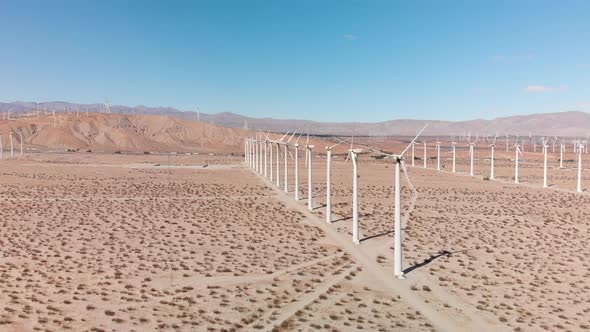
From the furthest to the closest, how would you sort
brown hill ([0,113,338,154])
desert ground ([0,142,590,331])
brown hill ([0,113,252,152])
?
brown hill ([0,113,252,152])
brown hill ([0,113,338,154])
desert ground ([0,142,590,331])

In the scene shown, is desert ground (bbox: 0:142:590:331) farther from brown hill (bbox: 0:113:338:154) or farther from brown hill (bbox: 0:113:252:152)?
brown hill (bbox: 0:113:252:152)

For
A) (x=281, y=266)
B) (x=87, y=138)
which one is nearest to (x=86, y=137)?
(x=87, y=138)

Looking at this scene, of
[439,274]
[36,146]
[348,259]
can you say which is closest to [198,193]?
[348,259]

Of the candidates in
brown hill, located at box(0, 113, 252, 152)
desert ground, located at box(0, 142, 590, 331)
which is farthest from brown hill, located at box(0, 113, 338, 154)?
desert ground, located at box(0, 142, 590, 331)

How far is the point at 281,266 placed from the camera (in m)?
24.1

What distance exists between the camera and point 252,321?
1723cm

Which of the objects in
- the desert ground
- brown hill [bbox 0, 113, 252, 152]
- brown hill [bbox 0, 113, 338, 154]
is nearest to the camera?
the desert ground

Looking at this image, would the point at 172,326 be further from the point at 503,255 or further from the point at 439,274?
the point at 503,255

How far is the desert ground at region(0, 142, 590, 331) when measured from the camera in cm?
1762

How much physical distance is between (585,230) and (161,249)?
85.4ft

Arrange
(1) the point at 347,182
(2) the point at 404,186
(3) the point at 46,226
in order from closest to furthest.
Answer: (3) the point at 46,226 < (2) the point at 404,186 < (1) the point at 347,182

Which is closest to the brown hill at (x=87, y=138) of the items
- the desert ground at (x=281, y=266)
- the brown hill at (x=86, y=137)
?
the brown hill at (x=86, y=137)

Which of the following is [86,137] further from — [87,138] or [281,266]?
[281,266]

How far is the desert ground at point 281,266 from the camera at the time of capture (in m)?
17.6
